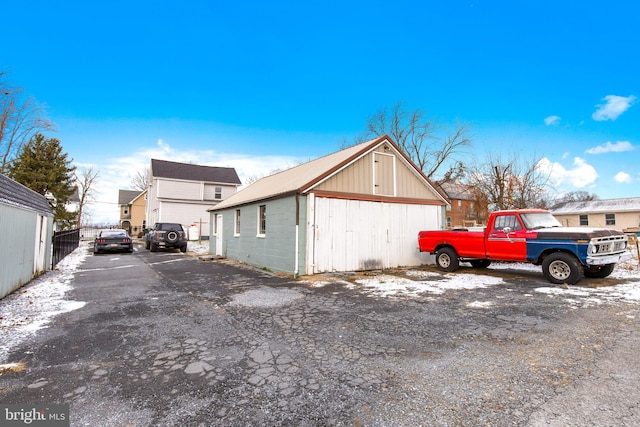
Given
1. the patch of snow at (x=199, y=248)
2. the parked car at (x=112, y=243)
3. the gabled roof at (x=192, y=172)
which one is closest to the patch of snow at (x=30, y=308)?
the parked car at (x=112, y=243)

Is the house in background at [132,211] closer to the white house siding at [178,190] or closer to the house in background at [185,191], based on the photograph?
the house in background at [185,191]

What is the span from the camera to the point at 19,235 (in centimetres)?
759

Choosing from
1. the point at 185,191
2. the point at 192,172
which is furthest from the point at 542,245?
the point at 192,172

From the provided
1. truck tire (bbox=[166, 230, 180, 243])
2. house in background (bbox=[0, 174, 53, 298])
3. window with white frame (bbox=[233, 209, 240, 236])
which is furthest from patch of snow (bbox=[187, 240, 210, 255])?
house in background (bbox=[0, 174, 53, 298])

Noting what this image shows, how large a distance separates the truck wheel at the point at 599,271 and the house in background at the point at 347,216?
5.08 m

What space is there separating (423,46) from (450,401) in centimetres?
1603

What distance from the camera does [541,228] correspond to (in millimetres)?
8859

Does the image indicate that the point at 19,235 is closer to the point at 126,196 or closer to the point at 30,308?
the point at 30,308

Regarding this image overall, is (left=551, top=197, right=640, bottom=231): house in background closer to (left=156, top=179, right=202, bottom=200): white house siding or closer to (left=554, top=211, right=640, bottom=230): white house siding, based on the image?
(left=554, top=211, right=640, bottom=230): white house siding

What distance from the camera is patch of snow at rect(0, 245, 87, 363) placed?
4.49 metres

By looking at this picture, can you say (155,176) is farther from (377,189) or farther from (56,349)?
(56,349)

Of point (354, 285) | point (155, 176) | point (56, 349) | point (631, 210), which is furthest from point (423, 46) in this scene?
point (631, 210)

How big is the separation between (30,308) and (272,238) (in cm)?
672

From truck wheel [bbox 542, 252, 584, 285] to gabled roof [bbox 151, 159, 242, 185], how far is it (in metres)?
31.8
